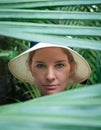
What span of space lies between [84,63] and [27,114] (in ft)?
3.18

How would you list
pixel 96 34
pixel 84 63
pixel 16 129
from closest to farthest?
pixel 16 129 < pixel 96 34 < pixel 84 63

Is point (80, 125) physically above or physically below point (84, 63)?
above

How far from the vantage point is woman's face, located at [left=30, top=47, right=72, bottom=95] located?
2.94 feet

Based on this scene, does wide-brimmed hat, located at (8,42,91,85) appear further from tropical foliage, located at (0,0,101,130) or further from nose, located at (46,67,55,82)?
tropical foliage, located at (0,0,101,130)

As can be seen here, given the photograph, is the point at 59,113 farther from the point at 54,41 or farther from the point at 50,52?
the point at 50,52

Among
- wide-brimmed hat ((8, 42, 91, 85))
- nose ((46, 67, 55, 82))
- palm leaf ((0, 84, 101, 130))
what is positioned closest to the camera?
palm leaf ((0, 84, 101, 130))

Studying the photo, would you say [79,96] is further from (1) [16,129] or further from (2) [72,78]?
(2) [72,78]

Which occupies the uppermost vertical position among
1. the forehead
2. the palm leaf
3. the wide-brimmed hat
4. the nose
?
the palm leaf

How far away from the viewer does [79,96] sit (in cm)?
12

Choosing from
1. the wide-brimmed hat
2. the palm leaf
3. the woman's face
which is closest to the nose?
the woman's face

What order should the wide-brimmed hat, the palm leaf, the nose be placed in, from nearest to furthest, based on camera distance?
the palm leaf → the nose → the wide-brimmed hat

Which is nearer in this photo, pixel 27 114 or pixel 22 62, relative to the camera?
pixel 27 114

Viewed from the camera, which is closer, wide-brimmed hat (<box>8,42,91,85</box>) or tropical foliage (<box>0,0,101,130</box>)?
tropical foliage (<box>0,0,101,130</box>)

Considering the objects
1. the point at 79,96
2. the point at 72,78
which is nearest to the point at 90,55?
the point at 72,78
